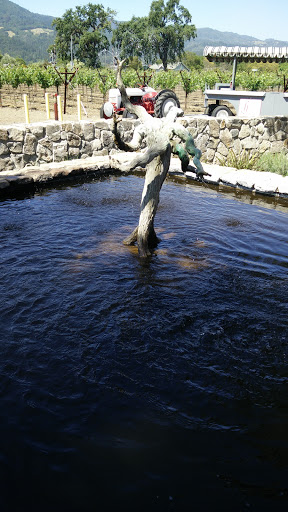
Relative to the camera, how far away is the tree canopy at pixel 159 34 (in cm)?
7000

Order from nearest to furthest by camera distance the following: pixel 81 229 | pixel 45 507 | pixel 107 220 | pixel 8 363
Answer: pixel 45 507, pixel 8 363, pixel 81 229, pixel 107 220

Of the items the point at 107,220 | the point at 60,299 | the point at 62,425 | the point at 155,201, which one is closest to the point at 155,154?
the point at 155,201

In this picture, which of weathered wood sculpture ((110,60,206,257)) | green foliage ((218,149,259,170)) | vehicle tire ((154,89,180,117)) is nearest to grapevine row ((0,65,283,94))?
vehicle tire ((154,89,180,117))

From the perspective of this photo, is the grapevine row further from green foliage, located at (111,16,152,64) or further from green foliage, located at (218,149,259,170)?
green foliage, located at (111,16,152,64)

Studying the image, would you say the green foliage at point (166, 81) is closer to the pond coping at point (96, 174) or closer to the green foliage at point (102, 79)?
the green foliage at point (102, 79)

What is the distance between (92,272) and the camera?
215 inches

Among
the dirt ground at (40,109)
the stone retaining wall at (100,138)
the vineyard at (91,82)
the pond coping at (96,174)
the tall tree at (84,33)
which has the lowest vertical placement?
the pond coping at (96,174)

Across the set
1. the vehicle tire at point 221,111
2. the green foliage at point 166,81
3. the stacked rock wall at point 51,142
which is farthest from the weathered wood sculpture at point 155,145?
the green foliage at point 166,81

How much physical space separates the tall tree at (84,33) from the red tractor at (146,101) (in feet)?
177

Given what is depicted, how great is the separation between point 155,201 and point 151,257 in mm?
826

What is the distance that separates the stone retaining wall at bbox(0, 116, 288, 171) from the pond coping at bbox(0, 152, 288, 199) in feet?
2.03

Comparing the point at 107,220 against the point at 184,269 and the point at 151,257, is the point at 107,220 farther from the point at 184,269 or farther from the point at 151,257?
the point at 184,269

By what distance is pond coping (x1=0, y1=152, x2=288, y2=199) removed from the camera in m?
8.91

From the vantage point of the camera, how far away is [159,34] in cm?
7088
